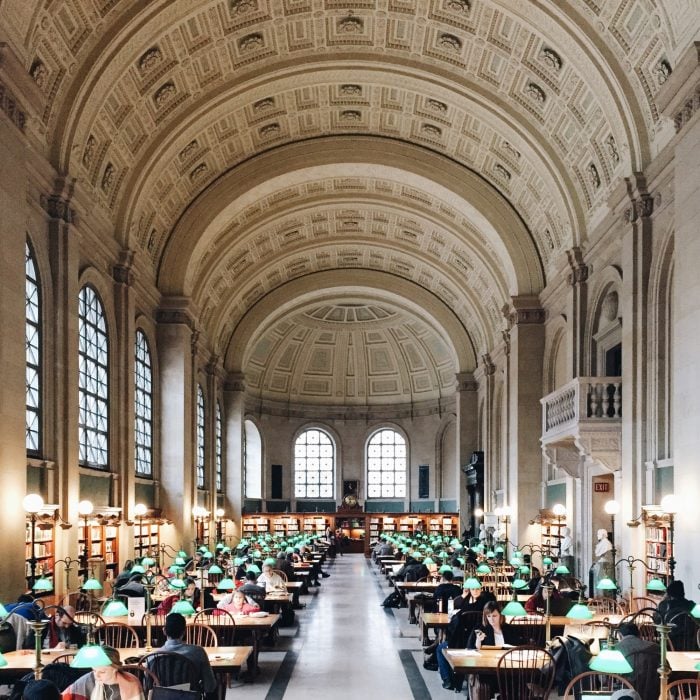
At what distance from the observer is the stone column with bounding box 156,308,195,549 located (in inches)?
1120

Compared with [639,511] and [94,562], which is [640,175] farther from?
[94,562]

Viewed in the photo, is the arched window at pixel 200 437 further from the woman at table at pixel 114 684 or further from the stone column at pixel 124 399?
the woman at table at pixel 114 684

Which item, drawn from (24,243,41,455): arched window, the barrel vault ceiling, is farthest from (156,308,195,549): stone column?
(24,243,41,455): arched window

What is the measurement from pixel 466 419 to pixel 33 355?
2575 cm

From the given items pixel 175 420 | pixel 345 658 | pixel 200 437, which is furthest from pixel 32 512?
pixel 200 437

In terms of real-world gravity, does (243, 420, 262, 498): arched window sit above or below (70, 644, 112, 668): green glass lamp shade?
below

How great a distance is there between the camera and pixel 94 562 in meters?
20.3

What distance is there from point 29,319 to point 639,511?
1222cm

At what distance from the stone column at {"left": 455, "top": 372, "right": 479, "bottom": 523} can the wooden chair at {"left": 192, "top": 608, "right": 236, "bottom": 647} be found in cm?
2724

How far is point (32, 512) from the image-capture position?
1579 centimetres

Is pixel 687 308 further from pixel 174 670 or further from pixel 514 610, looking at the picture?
pixel 174 670

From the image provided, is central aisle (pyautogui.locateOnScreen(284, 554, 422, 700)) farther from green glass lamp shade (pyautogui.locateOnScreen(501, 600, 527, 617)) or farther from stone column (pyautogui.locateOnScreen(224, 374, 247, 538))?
stone column (pyautogui.locateOnScreen(224, 374, 247, 538))

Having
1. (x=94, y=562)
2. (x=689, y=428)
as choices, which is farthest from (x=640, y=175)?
(x=94, y=562)

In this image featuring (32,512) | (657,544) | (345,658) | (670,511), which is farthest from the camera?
(657,544)
